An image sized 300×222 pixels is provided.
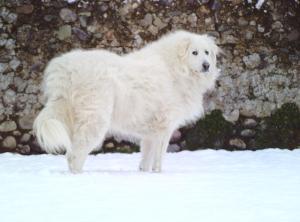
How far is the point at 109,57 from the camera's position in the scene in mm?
5719

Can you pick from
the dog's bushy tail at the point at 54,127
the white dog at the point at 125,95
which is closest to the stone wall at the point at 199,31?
the white dog at the point at 125,95

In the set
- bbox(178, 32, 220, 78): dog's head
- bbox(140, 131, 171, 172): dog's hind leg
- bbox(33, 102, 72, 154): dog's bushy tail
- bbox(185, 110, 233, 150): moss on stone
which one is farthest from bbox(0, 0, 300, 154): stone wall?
bbox(33, 102, 72, 154): dog's bushy tail

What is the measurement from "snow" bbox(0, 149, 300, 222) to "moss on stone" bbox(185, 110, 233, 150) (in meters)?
1.77

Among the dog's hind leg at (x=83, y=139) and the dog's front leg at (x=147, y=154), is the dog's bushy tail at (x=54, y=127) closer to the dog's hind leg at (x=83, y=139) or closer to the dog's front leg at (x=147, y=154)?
the dog's hind leg at (x=83, y=139)

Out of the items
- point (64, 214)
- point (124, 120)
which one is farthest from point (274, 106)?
point (64, 214)

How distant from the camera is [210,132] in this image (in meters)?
8.09

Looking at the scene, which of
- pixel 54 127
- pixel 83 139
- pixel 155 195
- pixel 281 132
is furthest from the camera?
pixel 281 132

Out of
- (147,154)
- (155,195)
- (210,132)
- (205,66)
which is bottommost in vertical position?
(155,195)

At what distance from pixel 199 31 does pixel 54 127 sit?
3.57 metres

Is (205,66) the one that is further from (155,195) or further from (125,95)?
(155,195)

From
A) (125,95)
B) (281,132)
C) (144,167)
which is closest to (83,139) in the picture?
(125,95)

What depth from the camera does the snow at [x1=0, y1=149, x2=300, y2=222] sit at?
335 centimetres

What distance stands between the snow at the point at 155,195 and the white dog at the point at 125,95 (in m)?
0.38

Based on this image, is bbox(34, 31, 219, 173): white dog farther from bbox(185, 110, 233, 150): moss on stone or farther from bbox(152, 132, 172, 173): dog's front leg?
bbox(185, 110, 233, 150): moss on stone
